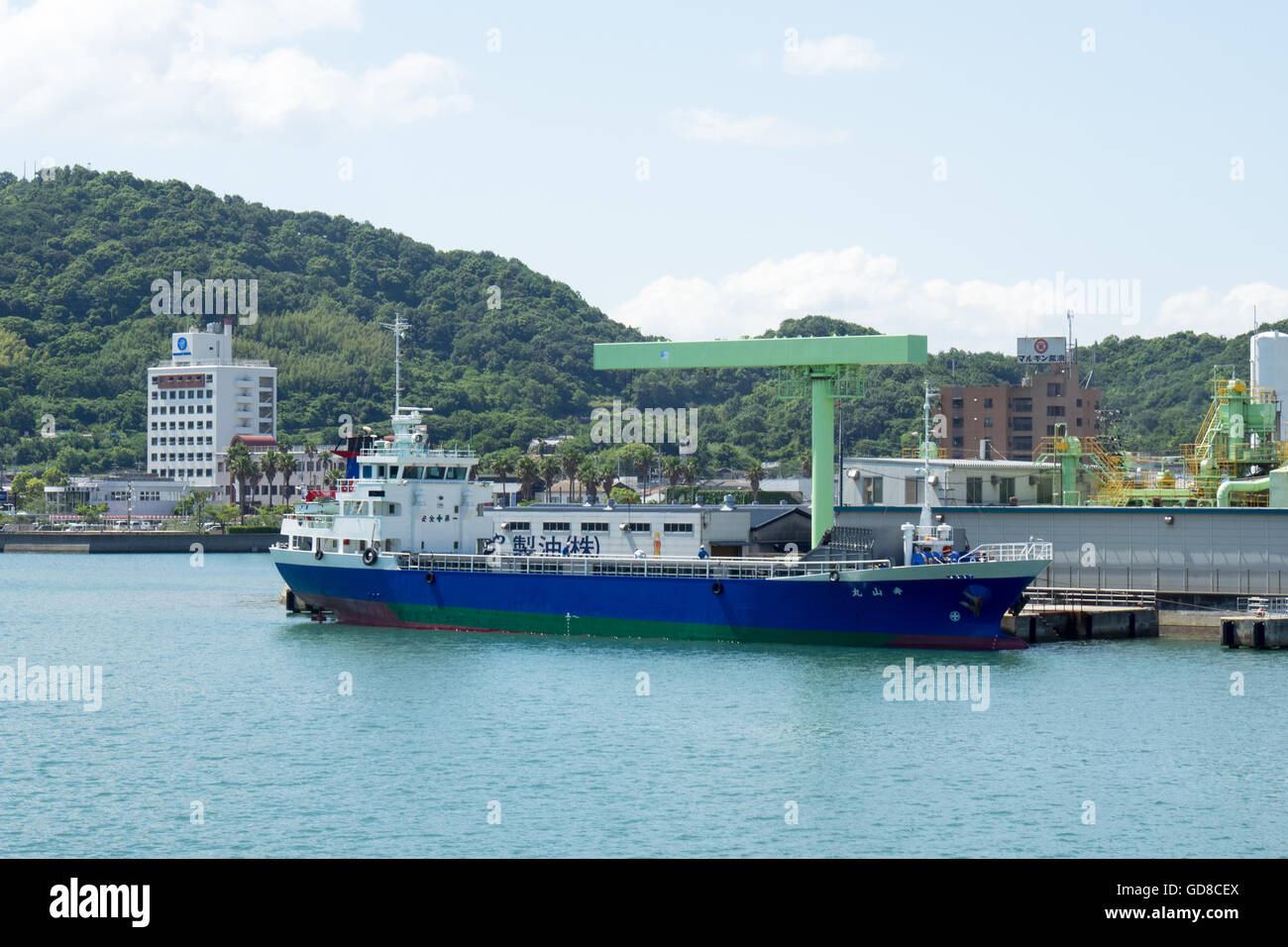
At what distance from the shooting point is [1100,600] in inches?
2174

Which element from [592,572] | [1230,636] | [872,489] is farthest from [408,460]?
[1230,636]

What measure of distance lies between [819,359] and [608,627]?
42.6 ft

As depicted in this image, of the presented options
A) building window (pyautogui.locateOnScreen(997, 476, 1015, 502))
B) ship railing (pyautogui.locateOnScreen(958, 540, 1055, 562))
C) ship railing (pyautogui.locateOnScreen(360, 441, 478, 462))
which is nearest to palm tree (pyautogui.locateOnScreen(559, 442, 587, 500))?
ship railing (pyautogui.locateOnScreen(360, 441, 478, 462))

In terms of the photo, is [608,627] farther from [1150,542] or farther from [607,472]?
[607,472]

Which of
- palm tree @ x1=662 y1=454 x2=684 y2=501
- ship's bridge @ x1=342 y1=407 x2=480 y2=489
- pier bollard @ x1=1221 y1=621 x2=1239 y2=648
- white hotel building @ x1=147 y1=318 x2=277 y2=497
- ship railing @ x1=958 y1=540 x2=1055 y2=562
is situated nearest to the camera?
ship railing @ x1=958 y1=540 x2=1055 y2=562

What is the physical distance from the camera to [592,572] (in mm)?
54594

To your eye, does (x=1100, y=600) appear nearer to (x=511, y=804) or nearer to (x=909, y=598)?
(x=909, y=598)

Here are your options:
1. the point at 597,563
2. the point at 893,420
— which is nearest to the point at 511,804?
the point at 597,563

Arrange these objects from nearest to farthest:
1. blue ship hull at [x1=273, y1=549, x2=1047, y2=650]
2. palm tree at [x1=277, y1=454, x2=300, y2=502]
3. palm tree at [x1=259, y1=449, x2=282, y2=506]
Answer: blue ship hull at [x1=273, y1=549, x2=1047, y2=650] < palm tree at [x1=259, y1=449, x2=282, y2=506] < palm tree at [x1=277, y1=454, x2=300, y2=502]

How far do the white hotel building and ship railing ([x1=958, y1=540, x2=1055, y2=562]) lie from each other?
432 ft

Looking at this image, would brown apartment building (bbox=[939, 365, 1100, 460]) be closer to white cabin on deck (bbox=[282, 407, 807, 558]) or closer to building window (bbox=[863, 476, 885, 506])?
building window (bbox=[863, 476, 885, 506])

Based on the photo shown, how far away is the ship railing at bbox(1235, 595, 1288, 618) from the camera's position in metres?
51.8

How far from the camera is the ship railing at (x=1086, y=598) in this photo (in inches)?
2158

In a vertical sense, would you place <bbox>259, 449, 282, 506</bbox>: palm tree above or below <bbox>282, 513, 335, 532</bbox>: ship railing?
above
